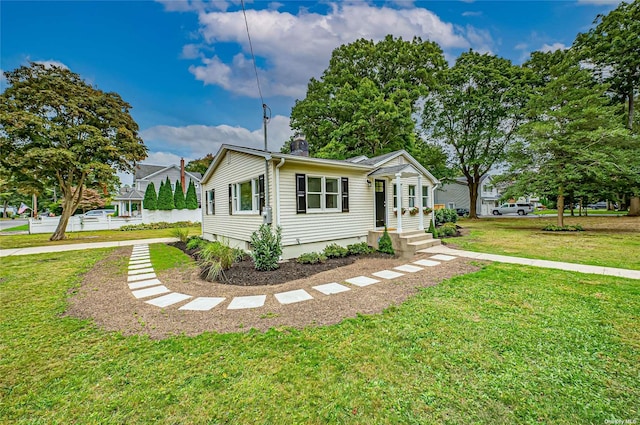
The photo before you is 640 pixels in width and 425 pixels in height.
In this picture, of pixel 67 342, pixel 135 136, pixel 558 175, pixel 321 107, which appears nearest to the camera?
pixel 67 342

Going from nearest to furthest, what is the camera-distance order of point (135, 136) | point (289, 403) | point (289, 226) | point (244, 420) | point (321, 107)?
point (244, 420)
point (289, 403)
point (289, 226)
point (135, 136)
point (321, 107)

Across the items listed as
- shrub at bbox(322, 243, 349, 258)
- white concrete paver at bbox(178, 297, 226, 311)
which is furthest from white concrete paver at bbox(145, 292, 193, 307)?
shrub at bbox(322, 243, 349, 258)

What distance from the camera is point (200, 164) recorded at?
37.6 metres

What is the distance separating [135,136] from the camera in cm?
1414

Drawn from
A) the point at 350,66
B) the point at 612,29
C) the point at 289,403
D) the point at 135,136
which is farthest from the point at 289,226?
the point at 612,29

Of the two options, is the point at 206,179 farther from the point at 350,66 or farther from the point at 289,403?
the point at 350,66

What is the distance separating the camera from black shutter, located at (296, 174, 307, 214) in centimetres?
763

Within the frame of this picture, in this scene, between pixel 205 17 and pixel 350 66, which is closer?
pixel 205 17

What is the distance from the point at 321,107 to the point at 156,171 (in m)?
21.6

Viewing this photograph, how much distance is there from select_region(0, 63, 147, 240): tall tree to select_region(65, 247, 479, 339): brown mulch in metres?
8.87

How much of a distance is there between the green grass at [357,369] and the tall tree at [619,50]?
61.2 ft

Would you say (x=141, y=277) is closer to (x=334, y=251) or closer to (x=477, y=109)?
(x=334, y=251)

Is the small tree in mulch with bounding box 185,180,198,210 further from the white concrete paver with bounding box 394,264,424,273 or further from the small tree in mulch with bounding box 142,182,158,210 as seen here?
the white concrete paver with bounding box 394,264,424,273

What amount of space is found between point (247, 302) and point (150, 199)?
2178 centimetres
